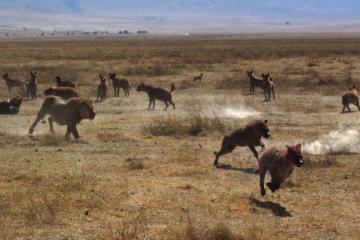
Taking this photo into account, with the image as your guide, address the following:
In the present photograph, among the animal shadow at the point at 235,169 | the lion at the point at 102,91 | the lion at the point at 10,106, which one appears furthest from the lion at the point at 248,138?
the lion at the point at 102,91

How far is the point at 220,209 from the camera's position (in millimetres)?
10461

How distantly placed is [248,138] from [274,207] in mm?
3424

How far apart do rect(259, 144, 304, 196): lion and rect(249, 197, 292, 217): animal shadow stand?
9.8 inches

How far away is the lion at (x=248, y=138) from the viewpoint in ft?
44.7

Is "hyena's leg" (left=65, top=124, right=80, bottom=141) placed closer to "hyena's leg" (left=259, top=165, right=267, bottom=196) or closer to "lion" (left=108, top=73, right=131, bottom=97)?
"hyena's leg" (left=259, top=165, right=267, bottom=196)

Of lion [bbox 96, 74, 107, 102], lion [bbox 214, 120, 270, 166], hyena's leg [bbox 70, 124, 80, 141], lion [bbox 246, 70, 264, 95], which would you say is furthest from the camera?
lion [bbox 246, 70, 264, 95]

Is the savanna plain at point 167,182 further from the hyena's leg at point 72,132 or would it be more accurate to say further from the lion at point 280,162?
the lion at point 280,162

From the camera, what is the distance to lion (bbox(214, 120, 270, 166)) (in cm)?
1361

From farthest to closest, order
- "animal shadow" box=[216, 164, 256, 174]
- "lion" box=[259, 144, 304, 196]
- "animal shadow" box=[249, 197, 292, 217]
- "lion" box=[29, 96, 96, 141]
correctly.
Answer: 1. "lion" box=[29, 96, 96, 141]
2. "animal shadow" box=[216, 164, 256, 174]
3. "lion" box=[259, 144, 304, 196]
4. "animal shadow" box=[249, 197, 292, 217]

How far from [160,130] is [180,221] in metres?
8.63

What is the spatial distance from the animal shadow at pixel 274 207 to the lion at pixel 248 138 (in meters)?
2.77

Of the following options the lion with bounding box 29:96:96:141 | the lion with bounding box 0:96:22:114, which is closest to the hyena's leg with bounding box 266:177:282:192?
the lion with bounding box 29:96:96:141

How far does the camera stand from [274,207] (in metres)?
10.6

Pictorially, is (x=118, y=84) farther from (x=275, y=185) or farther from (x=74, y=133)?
(x=275, y=185)
